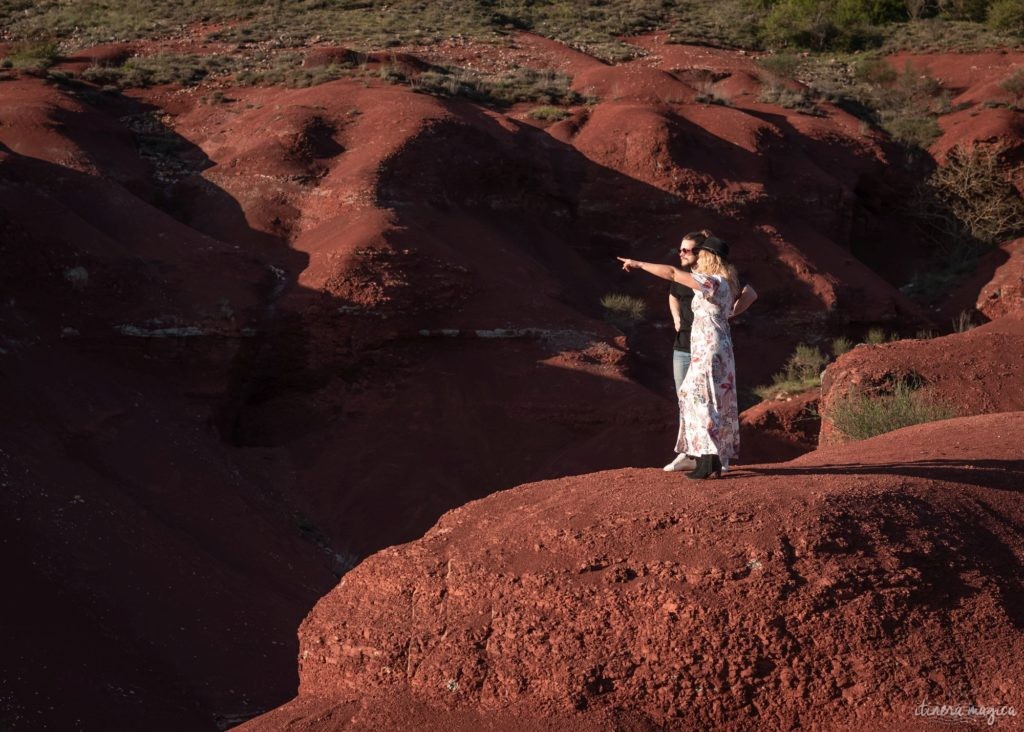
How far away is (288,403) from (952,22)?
101ft

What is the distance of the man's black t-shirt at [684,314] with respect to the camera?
7418 millimetres

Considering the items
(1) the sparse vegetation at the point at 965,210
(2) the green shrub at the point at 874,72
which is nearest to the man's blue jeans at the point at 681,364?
(1) the sparse vegetation at the point at 965,210

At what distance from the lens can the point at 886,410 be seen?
43.6 feet

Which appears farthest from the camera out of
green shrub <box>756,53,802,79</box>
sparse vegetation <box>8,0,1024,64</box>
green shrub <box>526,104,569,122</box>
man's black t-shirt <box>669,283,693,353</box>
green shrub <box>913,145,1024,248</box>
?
green shrub <box>756,53,802,79</box>

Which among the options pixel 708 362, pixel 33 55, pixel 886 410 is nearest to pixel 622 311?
pixel 886 410

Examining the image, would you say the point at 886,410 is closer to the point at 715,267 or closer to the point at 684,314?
the point at 684,314

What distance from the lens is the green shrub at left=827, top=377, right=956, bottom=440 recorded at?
12.8 meters

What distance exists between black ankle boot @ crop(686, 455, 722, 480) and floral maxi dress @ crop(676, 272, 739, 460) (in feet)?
0.15

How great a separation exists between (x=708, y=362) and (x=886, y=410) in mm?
6869

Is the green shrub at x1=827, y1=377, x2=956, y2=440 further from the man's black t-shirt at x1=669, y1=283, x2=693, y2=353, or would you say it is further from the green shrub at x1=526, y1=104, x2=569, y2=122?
the green shrub at x1=526, y1=104, x2=569, y2=122

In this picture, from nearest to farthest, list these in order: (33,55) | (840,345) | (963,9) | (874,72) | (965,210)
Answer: (840,345) < (965,210) < (33,55) < (874,72) < (963,9)

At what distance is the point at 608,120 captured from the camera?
25078 mm

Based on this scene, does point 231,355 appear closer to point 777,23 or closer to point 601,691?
point 601,691

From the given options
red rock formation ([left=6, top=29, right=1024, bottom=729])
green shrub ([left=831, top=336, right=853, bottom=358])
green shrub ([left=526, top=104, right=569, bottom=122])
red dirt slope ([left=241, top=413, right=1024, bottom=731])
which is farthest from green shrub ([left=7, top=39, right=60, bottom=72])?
red dirt slope ([left=241, top=413, right=1024, bottom=731])
